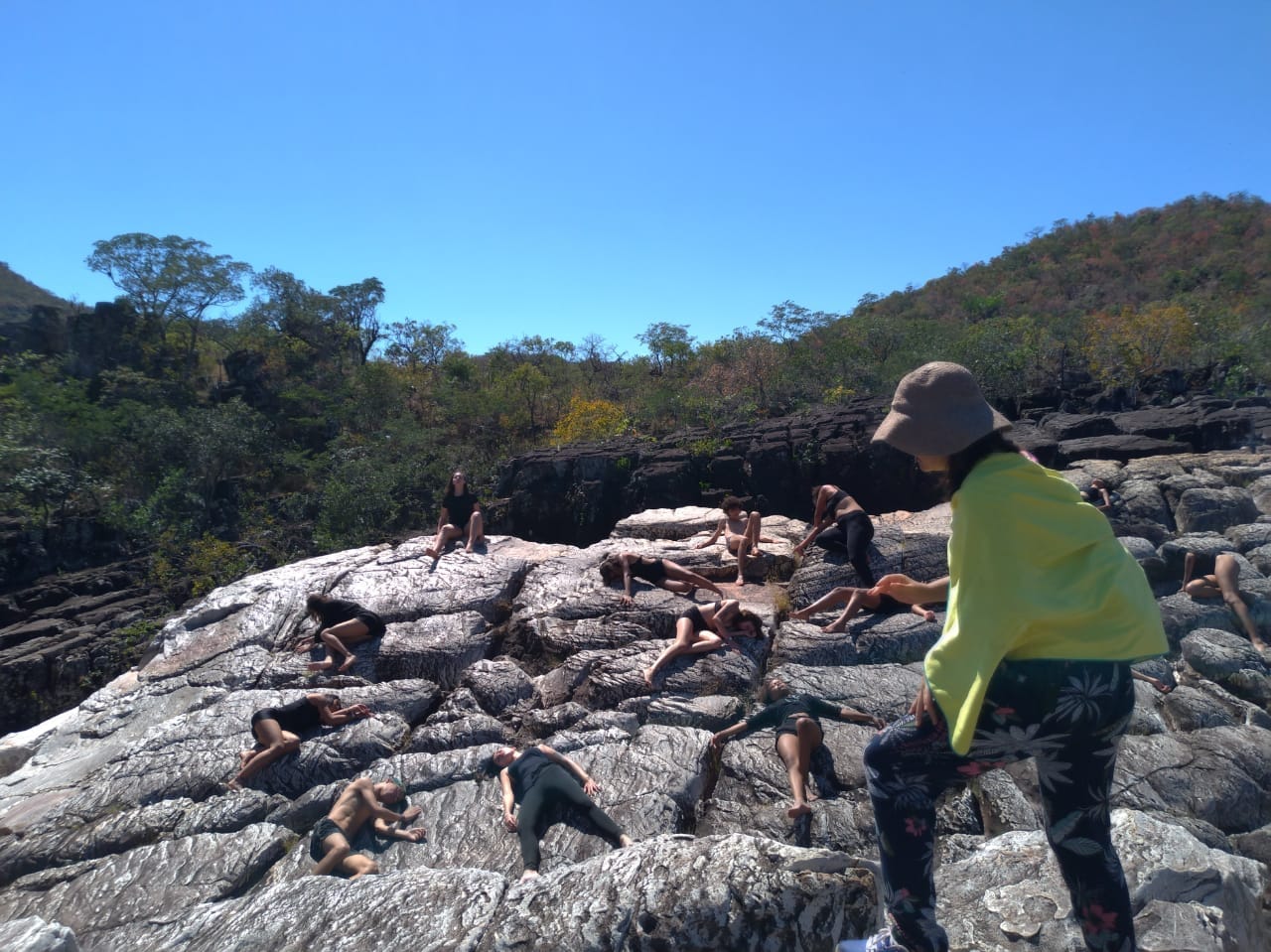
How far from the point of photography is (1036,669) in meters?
1.72

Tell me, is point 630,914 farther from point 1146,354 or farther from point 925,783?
point 1146,354

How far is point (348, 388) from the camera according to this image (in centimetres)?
2488

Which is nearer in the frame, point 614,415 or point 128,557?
point 128,557

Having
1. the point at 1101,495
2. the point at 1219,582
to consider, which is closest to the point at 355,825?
the point at 1219,582

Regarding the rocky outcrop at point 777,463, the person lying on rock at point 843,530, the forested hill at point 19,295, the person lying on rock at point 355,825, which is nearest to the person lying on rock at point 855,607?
the person lying on rock at point 843,530

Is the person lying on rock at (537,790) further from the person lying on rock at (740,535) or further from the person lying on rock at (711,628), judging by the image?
the person lying on rock at (740,535)

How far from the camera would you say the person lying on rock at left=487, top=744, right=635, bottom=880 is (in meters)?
4.18

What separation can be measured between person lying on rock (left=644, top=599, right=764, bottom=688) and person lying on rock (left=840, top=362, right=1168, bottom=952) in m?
4.31

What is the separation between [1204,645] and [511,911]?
5942mm

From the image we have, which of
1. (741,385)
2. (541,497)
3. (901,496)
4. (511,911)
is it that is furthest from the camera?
(741,385)

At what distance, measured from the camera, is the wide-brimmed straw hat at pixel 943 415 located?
72.2 inches

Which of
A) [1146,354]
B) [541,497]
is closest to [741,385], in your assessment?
[541,497]

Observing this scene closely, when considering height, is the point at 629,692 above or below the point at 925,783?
below

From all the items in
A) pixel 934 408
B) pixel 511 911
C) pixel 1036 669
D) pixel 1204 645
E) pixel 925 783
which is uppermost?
pixel 934 408
